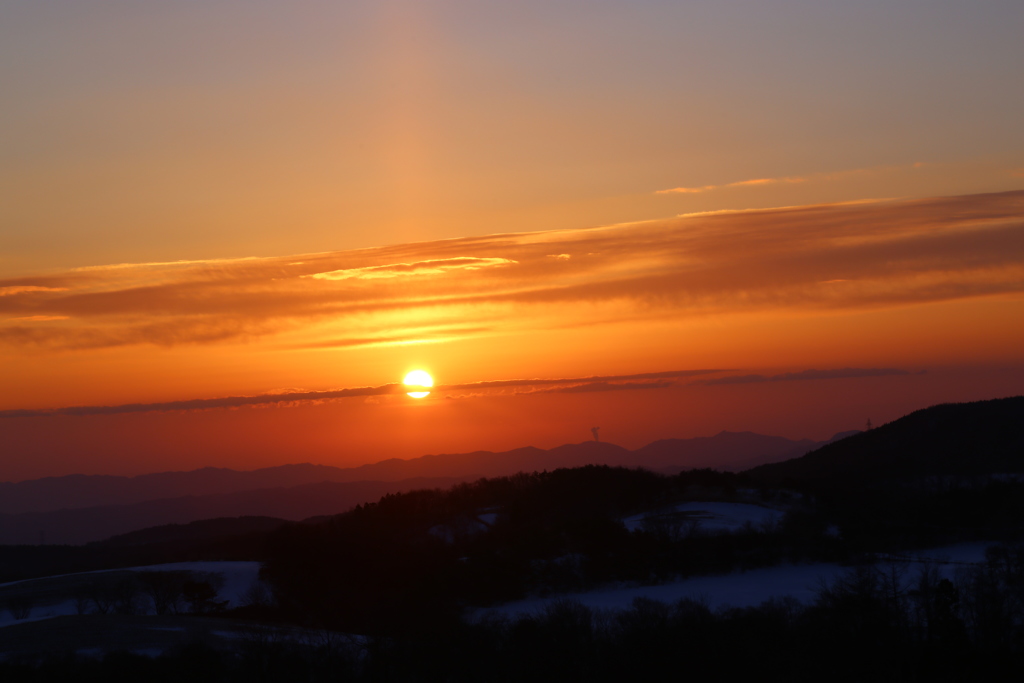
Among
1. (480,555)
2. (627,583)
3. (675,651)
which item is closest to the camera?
(675,651)

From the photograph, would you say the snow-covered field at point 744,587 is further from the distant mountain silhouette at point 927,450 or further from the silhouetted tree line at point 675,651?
the distant mountain silhouette at point 927,450

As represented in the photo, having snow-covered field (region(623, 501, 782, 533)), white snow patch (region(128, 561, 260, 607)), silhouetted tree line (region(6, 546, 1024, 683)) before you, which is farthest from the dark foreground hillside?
white snow patch (region(128, 561, 260, 607))

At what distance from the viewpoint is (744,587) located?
61281 millimetres

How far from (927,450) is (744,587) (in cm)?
7419

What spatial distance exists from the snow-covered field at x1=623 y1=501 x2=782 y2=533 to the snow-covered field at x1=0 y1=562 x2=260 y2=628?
31.5 meters

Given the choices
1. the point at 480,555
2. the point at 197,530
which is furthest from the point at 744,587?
the point at 197,530

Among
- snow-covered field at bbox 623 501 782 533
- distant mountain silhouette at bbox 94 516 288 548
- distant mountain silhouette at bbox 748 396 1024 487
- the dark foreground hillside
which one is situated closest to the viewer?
the dark foreground hillside

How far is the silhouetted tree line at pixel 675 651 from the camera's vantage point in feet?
139

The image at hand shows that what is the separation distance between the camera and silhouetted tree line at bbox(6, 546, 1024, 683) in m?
42.5

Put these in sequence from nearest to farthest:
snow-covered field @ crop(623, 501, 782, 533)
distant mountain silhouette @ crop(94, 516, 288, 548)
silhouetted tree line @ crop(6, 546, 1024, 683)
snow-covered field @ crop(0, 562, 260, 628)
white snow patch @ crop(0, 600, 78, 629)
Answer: silhouetted tree line @ crop(6, 546, 1024, 683)
white snow patch @ crop(0, 600, 78, 629)
snow-covered field @ crop(0, 562, 260, 628)
snow-covered field @ crop(623, 501, 782, 533)
distant mountain silhouette @ crop(94, 516, 288, 548)

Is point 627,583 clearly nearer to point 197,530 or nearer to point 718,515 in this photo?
point 718,515

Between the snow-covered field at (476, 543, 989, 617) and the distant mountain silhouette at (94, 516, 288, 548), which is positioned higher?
the distant mountain silhouette at (94, 516, 288, 548)

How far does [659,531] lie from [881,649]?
3343 cm

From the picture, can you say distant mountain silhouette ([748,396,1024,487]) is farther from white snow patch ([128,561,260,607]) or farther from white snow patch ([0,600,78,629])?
white snow patch ([0,600,78,629])
